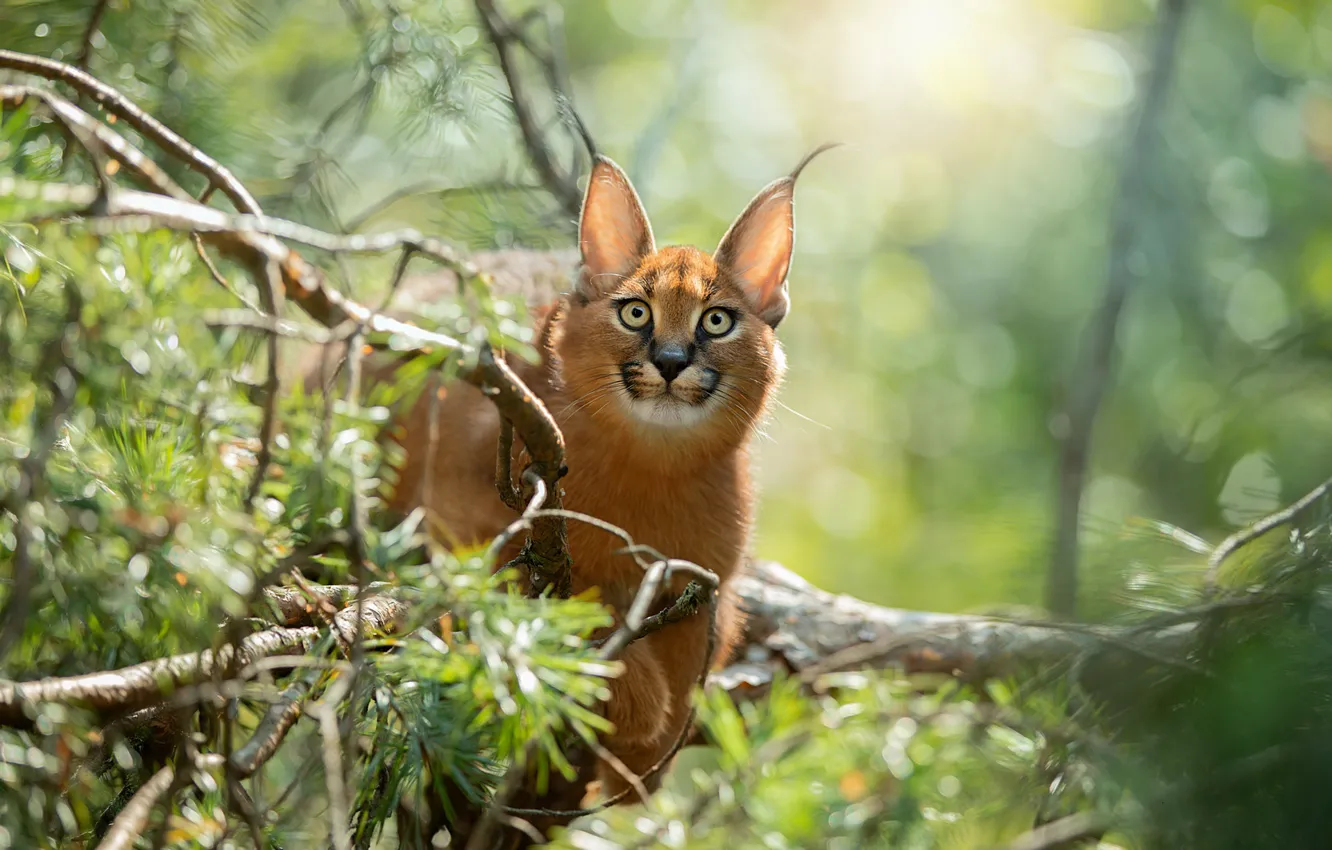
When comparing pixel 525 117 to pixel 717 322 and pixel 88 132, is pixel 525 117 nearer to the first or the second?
pixel 717 322

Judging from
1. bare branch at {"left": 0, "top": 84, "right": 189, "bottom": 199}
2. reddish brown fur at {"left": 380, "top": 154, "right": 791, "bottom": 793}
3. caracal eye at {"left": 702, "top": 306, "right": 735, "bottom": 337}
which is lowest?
reddish brown fur at {"left": 380, "top": 154, "right": 791, "bottom": 793}

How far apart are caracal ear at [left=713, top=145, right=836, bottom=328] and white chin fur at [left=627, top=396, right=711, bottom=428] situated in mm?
450

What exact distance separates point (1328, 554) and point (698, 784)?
1036 mm

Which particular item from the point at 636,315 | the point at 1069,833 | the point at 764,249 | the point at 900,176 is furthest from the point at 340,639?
the point at 900,176

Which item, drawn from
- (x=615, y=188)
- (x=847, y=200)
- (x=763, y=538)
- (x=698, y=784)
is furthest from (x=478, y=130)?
(x=847, y=200)

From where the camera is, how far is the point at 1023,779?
1930 millimetres

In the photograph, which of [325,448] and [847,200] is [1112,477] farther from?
[325,448]

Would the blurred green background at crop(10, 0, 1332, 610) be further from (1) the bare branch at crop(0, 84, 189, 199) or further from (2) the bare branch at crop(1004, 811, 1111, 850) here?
(2) the bare branch at crop(1004, 811, 1111, 850)

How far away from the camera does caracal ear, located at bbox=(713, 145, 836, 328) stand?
11.5 ft

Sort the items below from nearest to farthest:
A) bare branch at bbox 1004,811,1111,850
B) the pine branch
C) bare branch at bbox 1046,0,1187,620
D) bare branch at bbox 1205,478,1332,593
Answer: the pine branch < bare branch at bbox 1004,811,1111,850 < bare branch at bbox 1205,478,1332,593 < bare branch at bbox 1046,0,1187,620

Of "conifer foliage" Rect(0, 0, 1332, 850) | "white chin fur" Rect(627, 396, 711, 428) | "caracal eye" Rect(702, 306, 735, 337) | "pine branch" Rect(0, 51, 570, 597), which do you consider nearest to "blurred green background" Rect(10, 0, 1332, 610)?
"caracal eye" Rect(702, 306, 735, 337)

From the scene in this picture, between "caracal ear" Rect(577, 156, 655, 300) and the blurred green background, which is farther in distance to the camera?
the blurred green background

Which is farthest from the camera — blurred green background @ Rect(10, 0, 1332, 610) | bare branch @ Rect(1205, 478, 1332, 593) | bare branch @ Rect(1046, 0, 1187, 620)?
bare branch @ Rect(1046, 0, 1187, 620)

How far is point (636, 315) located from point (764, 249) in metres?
0.48
